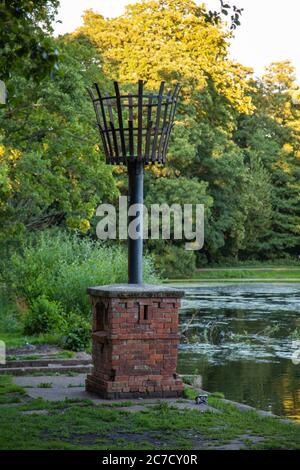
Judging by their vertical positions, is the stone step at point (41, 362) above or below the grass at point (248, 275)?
below

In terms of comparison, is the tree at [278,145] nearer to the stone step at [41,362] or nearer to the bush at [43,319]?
the bush at [43,319]

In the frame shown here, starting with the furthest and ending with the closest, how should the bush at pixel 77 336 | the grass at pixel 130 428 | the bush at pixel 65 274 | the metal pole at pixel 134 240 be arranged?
the bush at pixel 65 274 < the bush at pixel 77 336 < the metal pole at pixel 134 240 < the grass at pixel 130 428

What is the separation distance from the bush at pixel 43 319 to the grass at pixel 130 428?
27.4 ft

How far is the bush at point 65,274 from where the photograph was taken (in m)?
20.7

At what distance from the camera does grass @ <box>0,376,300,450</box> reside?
28.0ft

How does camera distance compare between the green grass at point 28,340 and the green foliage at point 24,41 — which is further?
the green grass at point 28,340

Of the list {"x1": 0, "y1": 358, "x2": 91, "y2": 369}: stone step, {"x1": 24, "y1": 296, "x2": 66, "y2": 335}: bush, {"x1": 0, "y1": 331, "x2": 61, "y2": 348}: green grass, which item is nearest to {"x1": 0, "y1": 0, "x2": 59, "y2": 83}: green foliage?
{"x1": 0, "y1": 358, "x2": 91, "y2": 369}: stone step

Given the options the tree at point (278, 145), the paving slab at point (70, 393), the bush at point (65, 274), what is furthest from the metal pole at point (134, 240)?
the tree at point (278, 145)

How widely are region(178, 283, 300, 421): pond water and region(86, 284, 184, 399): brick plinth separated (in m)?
2.32

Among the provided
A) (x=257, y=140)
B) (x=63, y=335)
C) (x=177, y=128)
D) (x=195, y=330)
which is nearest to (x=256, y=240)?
(x=257, y=140)

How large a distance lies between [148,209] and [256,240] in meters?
Result: 16.4

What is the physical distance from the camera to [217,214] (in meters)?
56.7

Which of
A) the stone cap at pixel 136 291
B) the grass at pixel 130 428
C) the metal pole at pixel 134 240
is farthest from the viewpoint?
the metal pole at pixel 134 240

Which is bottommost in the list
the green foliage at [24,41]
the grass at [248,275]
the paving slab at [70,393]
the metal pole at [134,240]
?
the paving slab at [70,393]
